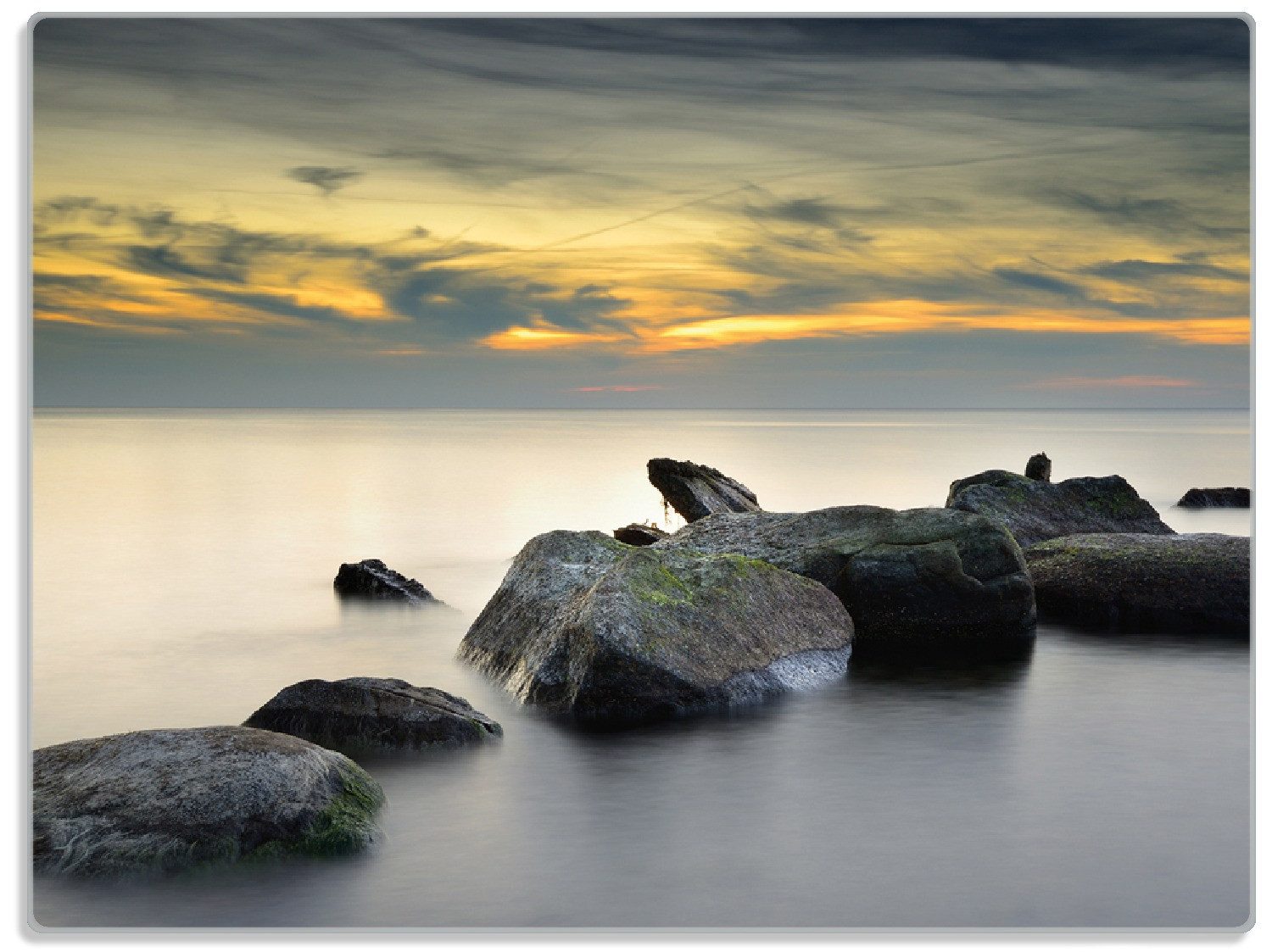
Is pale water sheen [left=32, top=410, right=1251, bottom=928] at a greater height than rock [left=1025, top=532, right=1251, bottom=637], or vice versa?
rock [left=1025, top=532, right=1251, bottom=637]

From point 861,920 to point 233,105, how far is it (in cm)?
771

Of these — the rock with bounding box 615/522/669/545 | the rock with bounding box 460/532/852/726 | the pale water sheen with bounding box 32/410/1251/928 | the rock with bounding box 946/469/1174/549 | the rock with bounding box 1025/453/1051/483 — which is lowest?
the pale water sheen with bounding box 32/410/1251/928

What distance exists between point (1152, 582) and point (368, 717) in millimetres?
9543

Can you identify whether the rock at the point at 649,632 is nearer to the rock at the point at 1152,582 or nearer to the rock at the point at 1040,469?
the rock at the point at 1152,582

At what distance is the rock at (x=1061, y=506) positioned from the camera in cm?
1812

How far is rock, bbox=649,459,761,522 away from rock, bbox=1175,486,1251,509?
522 inches

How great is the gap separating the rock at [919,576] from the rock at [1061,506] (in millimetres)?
3647

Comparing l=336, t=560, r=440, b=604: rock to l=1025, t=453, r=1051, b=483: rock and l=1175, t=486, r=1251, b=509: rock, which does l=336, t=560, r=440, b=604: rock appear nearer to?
l=1025, t=453, r=1051, b=483: rock

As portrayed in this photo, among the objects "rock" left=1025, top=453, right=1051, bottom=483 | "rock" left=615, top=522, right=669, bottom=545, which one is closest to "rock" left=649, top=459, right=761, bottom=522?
"rock" left=615, top=522, right=669, bottom=545

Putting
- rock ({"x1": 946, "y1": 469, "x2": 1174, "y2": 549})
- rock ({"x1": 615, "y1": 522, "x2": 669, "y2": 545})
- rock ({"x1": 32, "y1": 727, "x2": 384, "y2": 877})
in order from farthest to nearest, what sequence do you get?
rock ({"x1": 615, "y1": 522, "x2": 669, "y2": 545}) → rock ({"x1": 946, "y1": 469, "x2": 1174, "y2": 549}) → rock ({"x1": 32, "y1": 727, "x2": 384, "y2": 877})

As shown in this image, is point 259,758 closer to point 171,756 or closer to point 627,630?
point 171,756

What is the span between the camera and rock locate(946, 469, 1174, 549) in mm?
18125

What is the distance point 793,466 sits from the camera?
5209 centimetres

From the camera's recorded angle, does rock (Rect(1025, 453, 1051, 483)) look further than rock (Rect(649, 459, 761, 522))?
Yes
